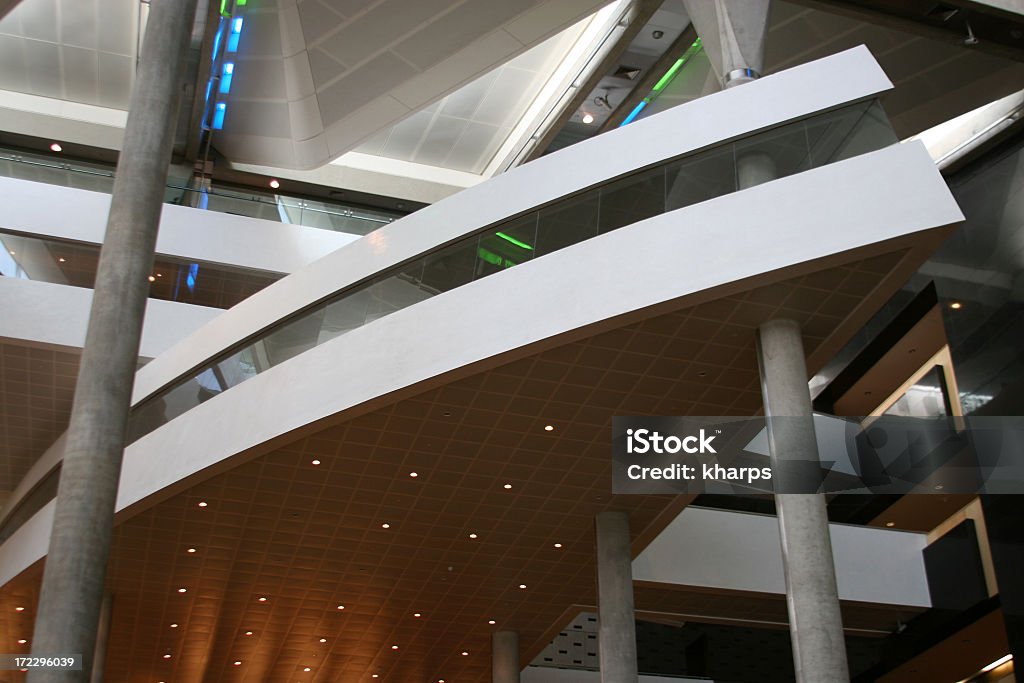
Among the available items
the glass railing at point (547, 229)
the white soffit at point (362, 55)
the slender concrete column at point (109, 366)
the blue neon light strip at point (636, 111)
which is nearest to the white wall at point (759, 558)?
the glass railing at point (547, 229)

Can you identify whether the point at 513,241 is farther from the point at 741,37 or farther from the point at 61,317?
the point at 61,317

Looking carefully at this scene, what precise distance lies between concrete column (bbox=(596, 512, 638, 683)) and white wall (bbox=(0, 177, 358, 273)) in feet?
28.2

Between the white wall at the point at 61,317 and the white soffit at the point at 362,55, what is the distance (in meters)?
3.81

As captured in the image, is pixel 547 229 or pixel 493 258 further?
pixel 493 258

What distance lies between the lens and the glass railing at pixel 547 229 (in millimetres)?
9250

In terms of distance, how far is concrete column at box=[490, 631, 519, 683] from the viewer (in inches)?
616

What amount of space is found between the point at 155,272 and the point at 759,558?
11.4 m

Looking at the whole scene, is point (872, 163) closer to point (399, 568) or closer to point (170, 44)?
point (170, 44)

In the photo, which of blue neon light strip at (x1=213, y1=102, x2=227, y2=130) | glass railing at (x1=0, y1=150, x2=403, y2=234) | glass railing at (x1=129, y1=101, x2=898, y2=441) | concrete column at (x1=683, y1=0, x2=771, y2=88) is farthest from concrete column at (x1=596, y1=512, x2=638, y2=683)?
blue neon light strip at (x1=213, y1=102, x2=227, y2=130)

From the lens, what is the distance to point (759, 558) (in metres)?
16.3

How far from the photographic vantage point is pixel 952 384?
17906 millimetres

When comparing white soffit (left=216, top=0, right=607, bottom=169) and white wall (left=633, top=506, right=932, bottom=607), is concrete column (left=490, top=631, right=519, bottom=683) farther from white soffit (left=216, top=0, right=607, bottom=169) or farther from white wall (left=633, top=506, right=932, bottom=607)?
white soffit (left=216, top=0, right=607, bottom=169)

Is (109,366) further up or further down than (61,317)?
further down

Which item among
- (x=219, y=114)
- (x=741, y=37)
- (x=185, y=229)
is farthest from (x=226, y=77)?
(x=741, y=37)
